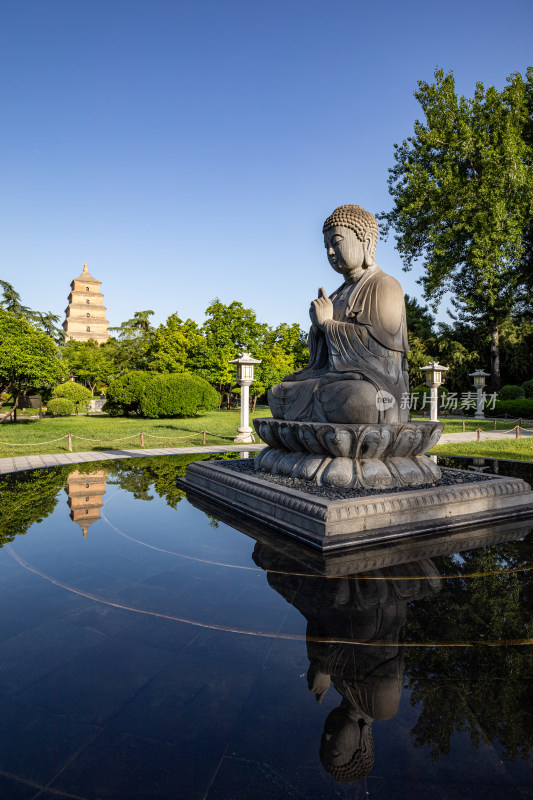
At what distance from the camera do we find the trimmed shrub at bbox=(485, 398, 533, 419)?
21688 mm

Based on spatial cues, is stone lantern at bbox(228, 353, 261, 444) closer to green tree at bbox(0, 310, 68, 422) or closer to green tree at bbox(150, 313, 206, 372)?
green tree at bbox(0, 310, 68, 422)

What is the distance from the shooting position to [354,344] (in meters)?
5.10

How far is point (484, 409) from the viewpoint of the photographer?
24.4 m

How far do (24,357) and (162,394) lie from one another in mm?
6338

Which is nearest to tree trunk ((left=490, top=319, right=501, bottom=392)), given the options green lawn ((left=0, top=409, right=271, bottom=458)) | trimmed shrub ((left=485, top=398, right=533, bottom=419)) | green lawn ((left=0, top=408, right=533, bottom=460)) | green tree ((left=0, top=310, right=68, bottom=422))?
trimmed shrub ((left=485, top=398, right=533, bottom=419))

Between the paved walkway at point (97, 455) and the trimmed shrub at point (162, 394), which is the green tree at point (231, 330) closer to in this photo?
the trimmed shrub at point (162, 394)

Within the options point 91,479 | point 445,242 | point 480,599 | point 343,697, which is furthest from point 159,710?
point 445,242

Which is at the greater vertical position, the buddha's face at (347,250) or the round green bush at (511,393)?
the buddha's face at (347,250)

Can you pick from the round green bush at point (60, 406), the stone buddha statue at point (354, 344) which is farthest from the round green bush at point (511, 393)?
the round green bush at point (60, 406)

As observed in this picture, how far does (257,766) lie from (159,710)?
488mm

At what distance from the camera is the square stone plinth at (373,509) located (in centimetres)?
370

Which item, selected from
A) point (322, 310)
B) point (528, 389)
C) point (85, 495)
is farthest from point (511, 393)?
point (85, 495)

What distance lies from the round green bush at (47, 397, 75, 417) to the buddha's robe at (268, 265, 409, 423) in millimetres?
17934

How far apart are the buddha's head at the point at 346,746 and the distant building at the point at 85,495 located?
3.10 meters
